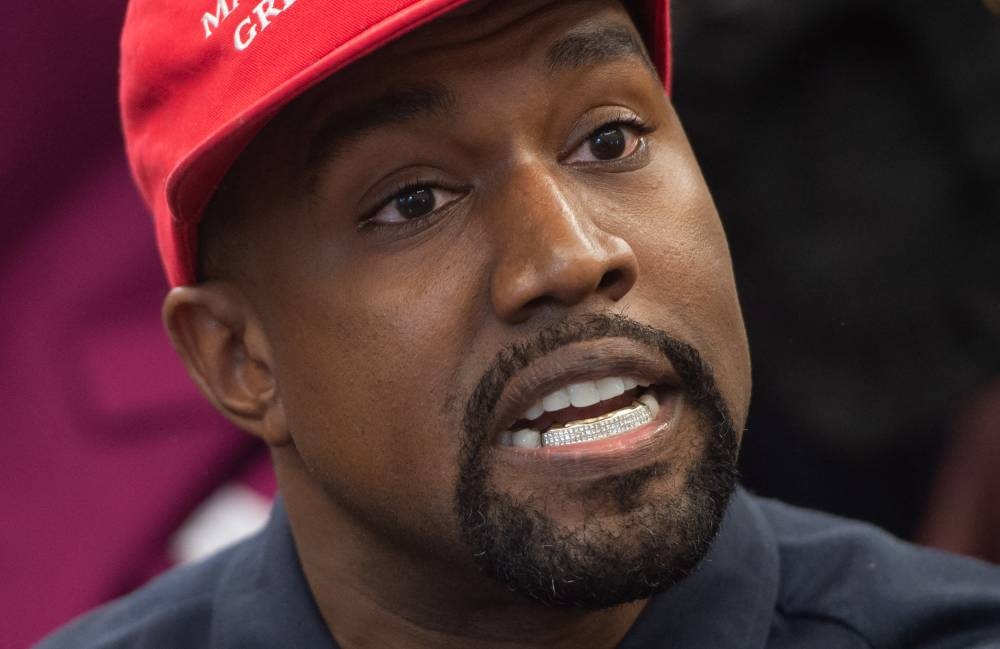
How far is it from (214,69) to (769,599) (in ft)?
3.15

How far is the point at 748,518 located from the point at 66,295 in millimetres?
1688

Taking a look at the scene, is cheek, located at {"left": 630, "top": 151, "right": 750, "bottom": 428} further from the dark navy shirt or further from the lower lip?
the dark navy shirt

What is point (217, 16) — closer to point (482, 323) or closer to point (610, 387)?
point (482, 323)

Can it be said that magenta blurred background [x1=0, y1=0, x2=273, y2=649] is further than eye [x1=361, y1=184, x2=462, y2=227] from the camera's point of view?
Yes

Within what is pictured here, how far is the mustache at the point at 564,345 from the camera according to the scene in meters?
1.81

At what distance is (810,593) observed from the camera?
2.13 meters

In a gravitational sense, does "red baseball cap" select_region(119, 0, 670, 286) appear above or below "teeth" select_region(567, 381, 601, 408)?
above

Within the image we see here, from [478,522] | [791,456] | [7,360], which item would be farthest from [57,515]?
[478,522]

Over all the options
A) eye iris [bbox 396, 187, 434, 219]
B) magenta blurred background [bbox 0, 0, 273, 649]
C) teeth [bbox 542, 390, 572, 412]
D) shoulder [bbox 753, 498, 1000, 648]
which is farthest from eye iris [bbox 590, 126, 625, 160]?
magenta blurred background [bbox 0, 0, 273, 649]

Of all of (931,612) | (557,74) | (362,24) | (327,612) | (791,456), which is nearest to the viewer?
(362,24)

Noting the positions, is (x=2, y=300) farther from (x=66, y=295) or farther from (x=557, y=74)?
(x=557, y=74)

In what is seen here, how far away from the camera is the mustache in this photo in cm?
181

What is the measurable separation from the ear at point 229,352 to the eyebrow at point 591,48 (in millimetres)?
518

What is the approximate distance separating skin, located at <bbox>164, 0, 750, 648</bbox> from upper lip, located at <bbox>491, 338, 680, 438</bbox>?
0.02 meters
